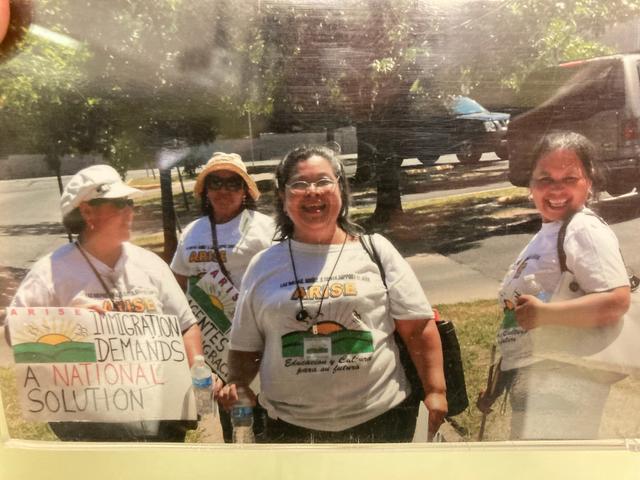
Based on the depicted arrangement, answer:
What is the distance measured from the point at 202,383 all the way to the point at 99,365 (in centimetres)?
37

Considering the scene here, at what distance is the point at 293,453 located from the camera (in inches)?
92.0

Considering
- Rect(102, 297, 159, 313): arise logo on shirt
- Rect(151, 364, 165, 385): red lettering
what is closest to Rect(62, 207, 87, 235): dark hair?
Rect(102, 297, 159, 313): arise logo on shirt

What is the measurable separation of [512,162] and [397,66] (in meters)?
0.50

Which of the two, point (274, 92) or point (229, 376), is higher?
point (274, 92)

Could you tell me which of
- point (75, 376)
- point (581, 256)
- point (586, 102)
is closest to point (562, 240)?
point (581, 256)

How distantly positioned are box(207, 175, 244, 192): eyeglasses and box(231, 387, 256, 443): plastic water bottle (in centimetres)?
72

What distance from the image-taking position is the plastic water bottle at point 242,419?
2254 millimetres

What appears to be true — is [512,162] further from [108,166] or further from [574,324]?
[108,166]

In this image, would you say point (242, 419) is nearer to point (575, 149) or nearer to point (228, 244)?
point (228, 244)

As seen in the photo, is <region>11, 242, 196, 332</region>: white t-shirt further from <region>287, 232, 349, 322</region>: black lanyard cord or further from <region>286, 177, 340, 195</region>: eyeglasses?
<region>286, 177, 340, 195</region>: eyeglasses

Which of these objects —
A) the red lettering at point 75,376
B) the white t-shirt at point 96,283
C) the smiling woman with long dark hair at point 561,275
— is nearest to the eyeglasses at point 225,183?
the white t-shirt at point 96,283

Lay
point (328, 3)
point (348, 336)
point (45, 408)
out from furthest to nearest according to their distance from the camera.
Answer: point (45, 408), point (348, 336), point (328, 3)

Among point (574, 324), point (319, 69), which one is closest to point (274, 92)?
point (319, 69)

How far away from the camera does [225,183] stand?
212 cm
